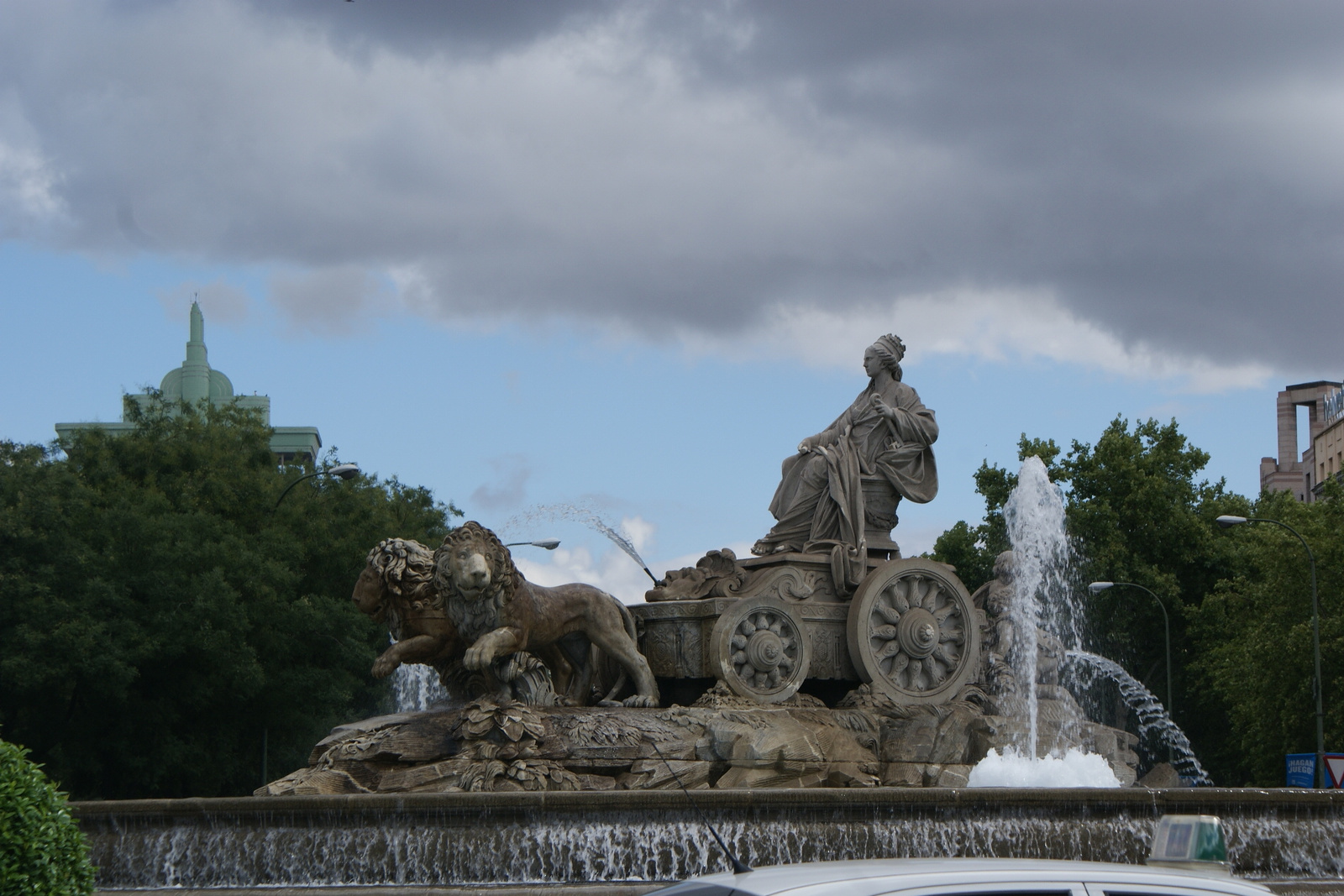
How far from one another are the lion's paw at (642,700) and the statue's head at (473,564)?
5.16 feet

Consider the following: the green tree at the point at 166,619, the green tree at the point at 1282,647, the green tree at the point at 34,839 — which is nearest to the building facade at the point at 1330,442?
the green tree at the point at 1282,647

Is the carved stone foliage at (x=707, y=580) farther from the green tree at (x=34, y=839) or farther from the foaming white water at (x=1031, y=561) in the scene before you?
the green tree at (x=34, y=839)

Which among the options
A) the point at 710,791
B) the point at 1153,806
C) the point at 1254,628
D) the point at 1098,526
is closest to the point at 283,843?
the point at 710,791

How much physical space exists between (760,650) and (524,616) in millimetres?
2318

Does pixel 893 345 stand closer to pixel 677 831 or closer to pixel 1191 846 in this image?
pixel 677 831

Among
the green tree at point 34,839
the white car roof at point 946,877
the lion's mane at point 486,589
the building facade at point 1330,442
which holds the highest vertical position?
the building facade at point 1330,442

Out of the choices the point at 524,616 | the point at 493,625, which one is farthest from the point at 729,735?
the point at 493,625

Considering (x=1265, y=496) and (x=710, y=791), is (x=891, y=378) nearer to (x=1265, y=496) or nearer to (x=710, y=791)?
(x=710, y=791)

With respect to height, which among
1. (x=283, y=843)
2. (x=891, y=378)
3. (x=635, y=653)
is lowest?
(x=283, y=843)

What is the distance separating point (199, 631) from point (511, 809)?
67.1 feet

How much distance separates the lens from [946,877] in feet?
15.3

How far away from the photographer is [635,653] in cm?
1584

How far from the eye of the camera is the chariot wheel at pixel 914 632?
1656cm

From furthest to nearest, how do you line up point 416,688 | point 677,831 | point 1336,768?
1. point 1336,768
2. point 416,688
3. point 677,831
